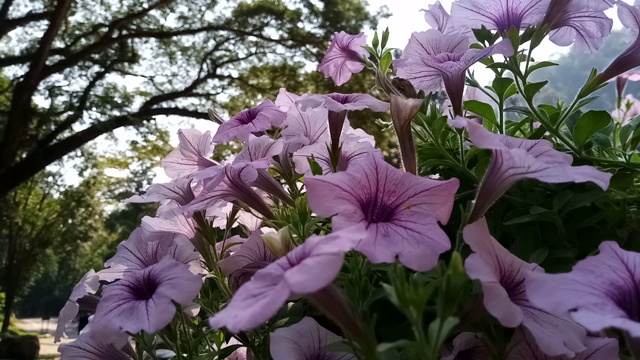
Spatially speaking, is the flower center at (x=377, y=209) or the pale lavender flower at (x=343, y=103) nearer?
the flower center at (x=377, y=209)

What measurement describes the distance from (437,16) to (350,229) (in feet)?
1.35

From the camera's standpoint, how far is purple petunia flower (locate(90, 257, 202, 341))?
0.42 meters

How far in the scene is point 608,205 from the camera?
20.0 inches

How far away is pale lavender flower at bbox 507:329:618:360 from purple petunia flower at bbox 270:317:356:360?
117mm

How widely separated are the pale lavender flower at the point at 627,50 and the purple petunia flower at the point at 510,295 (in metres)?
0.28

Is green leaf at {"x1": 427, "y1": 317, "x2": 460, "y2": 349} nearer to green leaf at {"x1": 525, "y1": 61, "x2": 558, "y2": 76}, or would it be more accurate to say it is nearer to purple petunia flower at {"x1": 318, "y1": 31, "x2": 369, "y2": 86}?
green leaf at {"x1": 525, "y1": 61, "x2": 558, "y2": 76}

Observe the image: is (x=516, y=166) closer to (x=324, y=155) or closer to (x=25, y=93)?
(x=324, y=155)

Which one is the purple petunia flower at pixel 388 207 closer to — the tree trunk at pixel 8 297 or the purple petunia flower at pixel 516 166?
the purple petunia flower at pixel 516 166

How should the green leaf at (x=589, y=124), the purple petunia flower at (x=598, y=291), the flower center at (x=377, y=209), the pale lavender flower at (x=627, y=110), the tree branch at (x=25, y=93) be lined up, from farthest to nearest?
the tree branch at (x=25, y=93), the pale lavender flower at (x=627, y=110), the green leaf at (x=589, y=124), the flower center at (x=377, y=209), the purple petunia flower at (x=598, y=291)

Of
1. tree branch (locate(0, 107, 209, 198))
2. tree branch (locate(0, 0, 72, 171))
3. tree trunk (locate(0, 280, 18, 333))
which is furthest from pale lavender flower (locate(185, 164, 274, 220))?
tree trunk (locate(0, 280, 18, 333))

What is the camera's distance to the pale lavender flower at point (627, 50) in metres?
0.56

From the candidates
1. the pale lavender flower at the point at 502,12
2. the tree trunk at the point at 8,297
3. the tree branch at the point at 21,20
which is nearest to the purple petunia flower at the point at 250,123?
the pale lavender flower at the point at 502,12

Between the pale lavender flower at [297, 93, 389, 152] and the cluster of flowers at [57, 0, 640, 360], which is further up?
the pale lavender flower at [297, 93, 389, 152]

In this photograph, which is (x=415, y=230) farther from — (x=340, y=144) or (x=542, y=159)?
(x=340, y=144)
